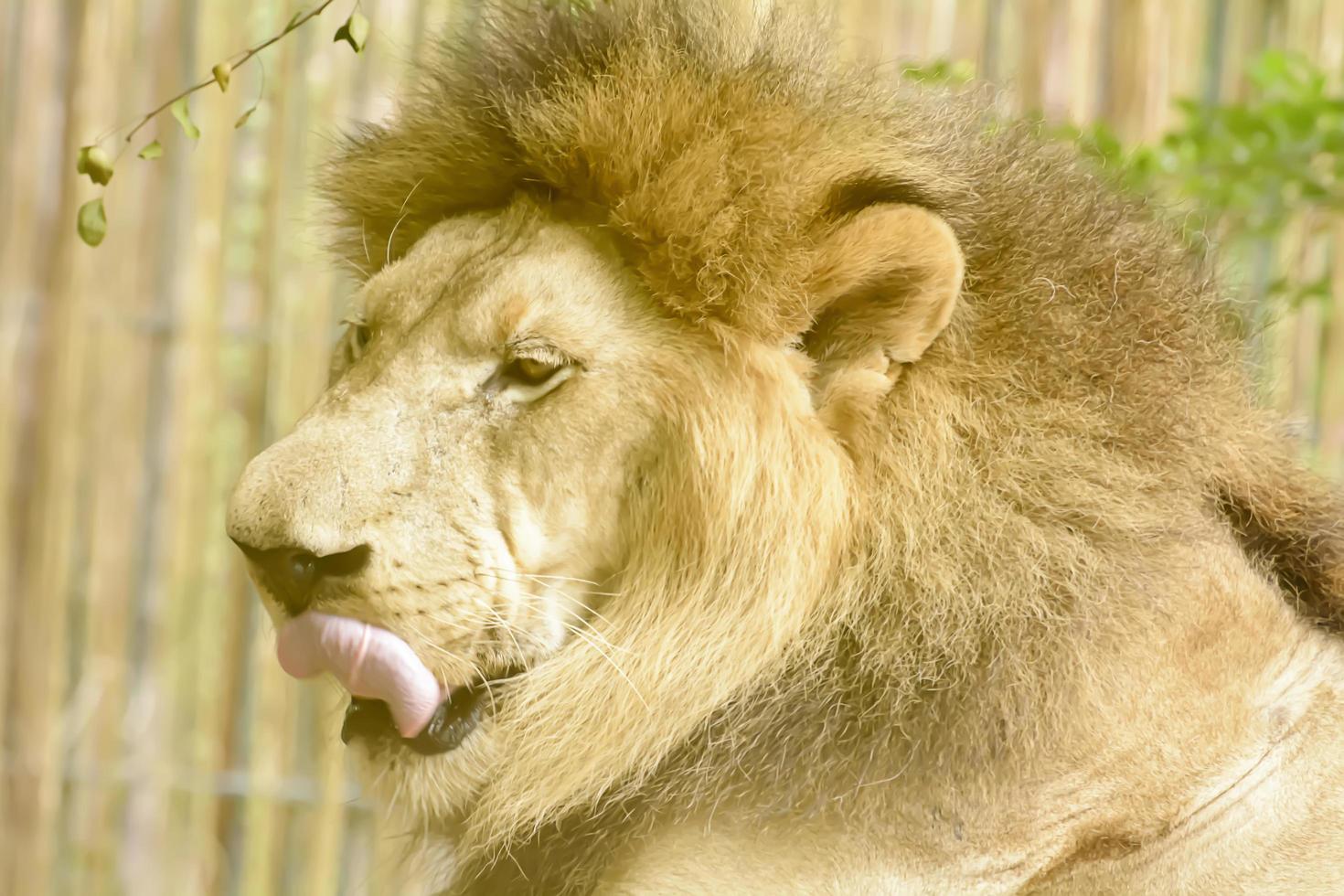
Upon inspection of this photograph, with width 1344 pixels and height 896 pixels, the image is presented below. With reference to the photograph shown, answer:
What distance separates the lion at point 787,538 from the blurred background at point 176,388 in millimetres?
2526

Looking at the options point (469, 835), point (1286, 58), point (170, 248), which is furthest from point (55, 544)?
point (1286, 58)

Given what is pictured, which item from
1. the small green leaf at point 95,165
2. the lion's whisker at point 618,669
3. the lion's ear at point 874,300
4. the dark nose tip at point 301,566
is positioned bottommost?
the lion's whisker at point 618,669

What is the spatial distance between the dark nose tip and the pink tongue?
0.03 meters

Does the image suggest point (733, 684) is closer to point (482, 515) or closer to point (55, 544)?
point (482, 515)

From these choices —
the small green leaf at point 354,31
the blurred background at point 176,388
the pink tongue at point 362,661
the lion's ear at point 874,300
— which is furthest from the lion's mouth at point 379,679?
the blurred background at point 176,388

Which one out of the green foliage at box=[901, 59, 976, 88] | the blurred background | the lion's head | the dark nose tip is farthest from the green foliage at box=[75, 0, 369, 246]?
the blurred background

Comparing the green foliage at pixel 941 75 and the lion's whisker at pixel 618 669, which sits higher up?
the green foliage at pixel 941 75

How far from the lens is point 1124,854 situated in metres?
1.97

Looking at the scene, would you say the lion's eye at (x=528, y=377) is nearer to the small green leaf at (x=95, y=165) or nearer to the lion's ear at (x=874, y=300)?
the lion's ear at (x=874, y=300)

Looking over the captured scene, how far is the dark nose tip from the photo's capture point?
1858mm

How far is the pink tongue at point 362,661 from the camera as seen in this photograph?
187 cm

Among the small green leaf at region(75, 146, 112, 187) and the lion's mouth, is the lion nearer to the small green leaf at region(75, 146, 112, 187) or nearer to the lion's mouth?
the lion's mouth

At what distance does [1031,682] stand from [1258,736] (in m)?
0.39

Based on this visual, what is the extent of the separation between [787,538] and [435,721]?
55 centimetres
